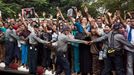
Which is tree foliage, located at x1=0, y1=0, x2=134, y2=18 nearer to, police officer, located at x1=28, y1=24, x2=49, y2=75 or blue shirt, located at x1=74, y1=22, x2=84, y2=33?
police officer, located at x1=28, y1=24, x2=49, y2=75

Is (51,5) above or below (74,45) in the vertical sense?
below

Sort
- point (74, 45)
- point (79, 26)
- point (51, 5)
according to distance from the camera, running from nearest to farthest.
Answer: point (79, 26) < point (74, 45) < point (51, 5)

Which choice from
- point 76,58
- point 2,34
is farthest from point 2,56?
point 76,58

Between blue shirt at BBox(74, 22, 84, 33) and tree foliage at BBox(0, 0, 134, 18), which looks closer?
blue shirt at BBox(74, 22, 84, 33)

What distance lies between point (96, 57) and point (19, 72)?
3.89 metres

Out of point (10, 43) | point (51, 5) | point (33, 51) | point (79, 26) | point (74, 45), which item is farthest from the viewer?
point (51, 5)

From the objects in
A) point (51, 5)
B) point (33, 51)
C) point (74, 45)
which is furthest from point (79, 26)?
point (51, 5)

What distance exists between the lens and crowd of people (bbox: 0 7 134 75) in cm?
1295

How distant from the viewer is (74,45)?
14367 millimetres

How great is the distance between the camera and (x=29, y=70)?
16.0 meters

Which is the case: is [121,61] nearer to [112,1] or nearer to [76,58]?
[76,58]

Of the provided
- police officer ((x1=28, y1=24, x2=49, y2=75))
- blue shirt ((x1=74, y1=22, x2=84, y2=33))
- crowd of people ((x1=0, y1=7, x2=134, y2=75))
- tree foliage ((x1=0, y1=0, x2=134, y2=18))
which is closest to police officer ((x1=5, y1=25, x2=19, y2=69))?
crowd of people ((x1=0, y1=7, x2=134, y2=75))

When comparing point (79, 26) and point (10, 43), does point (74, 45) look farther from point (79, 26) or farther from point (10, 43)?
point (10, 43)

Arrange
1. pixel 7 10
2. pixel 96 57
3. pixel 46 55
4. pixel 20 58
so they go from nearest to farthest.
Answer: pixel 96 57
pixel 46 55
pixel 20 58
pixel 7 10
